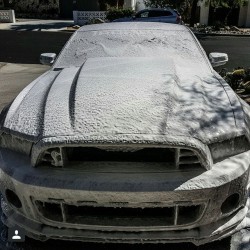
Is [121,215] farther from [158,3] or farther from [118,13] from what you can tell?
[158,3]

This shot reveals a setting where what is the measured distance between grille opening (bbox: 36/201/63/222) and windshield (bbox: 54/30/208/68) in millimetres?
1724

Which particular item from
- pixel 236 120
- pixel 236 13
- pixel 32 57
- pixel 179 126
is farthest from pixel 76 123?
pixel 236 13

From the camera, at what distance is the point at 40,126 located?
2.30 metres

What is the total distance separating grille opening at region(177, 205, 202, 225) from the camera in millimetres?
2139

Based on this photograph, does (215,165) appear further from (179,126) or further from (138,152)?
(138,152)

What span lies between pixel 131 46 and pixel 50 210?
218 cm

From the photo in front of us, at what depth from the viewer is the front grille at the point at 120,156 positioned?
7.04 ft

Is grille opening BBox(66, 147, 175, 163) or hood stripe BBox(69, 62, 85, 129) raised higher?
hood stripe BBox(69, 62, 85, 129)

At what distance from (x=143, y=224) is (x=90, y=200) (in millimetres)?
376

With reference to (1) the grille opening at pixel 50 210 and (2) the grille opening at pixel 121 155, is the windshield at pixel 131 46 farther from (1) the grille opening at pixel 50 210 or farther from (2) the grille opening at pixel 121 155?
(1) the grille opening at pixel 50 210

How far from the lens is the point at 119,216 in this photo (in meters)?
2.22

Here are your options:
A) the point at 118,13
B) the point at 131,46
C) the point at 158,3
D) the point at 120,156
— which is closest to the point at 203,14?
the point at 158,3

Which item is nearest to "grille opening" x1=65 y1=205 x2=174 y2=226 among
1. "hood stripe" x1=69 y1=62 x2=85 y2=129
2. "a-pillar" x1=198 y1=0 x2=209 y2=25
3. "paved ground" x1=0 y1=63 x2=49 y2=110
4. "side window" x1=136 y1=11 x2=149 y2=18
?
"hood stripe" x1=69 y1=62 x2=85 y2=129

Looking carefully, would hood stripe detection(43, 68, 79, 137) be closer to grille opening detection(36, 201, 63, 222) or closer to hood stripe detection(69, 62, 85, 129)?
hood stripe detection(69, 62, 85, 129)
